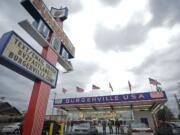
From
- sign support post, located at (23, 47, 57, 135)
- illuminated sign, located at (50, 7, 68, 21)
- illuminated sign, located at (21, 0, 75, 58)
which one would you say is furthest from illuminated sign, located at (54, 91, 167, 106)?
sign support post, located at (23, 47, 57, 135)

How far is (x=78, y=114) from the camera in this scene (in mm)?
29047

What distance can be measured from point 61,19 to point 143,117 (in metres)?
21.9

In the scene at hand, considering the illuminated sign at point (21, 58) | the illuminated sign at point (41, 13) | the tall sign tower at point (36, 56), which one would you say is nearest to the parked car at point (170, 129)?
the tall sign tower at point (36, 56)

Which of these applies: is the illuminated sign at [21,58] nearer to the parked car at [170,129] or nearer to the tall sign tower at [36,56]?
the tall sign tower at [36,56]

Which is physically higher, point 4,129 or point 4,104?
point 4,104

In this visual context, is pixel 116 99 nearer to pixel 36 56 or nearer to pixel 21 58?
pixel 36 56

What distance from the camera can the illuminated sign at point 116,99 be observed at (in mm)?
18297

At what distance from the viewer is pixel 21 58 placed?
464 centimetres

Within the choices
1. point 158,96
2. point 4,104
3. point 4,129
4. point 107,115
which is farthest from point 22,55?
point 4,104

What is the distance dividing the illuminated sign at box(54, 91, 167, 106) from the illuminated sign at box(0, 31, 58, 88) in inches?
625

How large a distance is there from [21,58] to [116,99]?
17678mm

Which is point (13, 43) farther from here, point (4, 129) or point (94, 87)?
point (94, 87)

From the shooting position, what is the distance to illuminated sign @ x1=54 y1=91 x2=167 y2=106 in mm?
18297

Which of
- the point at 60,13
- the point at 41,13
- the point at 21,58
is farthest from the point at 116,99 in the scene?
the point at 21,58
